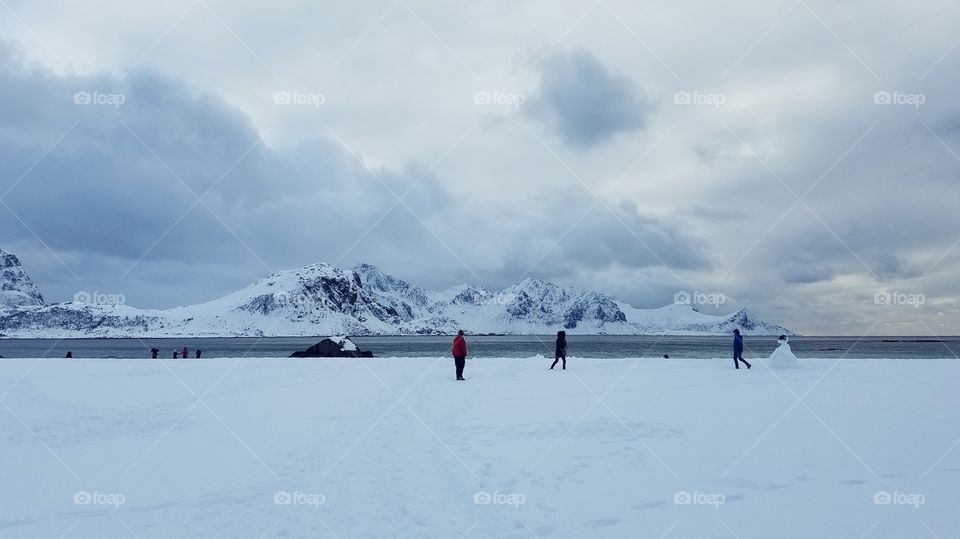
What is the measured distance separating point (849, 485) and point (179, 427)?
14.2 meters

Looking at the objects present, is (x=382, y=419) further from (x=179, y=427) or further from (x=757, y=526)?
(x=757, y=526)

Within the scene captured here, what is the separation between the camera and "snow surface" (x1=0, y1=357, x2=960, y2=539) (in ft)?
23.9

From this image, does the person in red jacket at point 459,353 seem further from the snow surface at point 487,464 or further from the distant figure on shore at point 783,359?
the distant figure on shore at point 783,359

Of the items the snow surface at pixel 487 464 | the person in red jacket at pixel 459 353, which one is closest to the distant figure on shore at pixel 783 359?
the snow surface at pixel 487 464

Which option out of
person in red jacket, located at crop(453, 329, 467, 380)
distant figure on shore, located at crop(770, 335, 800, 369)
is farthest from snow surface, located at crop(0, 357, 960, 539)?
distant figure on shore, located at crop(770, 335, 800, 369)

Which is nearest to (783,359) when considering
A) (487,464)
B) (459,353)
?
(459,353)

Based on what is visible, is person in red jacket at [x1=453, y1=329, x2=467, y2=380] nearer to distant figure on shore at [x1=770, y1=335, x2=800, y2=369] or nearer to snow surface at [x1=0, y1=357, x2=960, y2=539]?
snow surface at [x1=0, y1=357, x2=960, y2=539]

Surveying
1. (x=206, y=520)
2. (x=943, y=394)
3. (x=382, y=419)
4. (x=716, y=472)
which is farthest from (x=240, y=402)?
(x=943, y=394)

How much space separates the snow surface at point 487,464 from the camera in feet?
23.9

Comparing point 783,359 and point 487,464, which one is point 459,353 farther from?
point 783,359

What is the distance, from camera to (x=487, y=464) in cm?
1005

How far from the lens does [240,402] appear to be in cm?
1811

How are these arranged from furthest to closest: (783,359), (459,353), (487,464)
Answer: (783,359), (459,353), (487,464)

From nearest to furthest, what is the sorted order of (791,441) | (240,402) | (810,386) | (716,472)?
(716,472) < (791,441) < (240,402) < (810,386)
